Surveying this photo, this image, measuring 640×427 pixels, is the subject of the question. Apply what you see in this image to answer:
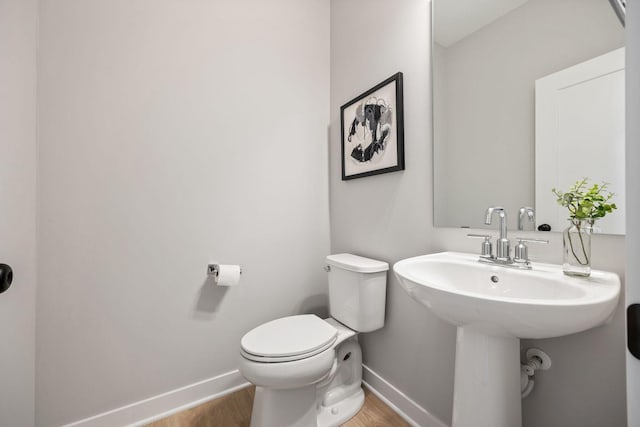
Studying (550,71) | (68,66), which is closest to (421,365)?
(550,71)

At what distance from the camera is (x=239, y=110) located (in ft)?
4.95

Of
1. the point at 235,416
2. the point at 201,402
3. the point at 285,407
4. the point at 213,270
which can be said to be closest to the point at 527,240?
the point at 285,407

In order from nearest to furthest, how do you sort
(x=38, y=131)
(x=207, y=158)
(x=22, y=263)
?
(x=22, y=263), (x=38, y=131), (x=207, y=158)

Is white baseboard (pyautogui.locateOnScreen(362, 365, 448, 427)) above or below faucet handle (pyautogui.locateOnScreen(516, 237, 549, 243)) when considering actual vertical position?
below

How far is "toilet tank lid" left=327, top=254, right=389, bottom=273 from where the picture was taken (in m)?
1.29

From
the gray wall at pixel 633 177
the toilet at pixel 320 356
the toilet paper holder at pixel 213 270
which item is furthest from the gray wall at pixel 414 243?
the toilet paper holder at pixel 213 270

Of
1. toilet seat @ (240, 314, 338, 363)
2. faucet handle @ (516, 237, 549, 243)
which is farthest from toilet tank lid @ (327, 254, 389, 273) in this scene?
faucet handle @ (516, 237, 549, 243)

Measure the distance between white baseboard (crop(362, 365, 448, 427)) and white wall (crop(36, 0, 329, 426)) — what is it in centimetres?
58

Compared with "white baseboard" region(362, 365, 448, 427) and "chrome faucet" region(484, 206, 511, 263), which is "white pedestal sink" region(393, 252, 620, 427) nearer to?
"chrome faucet" region(484, 206, 511, 263)

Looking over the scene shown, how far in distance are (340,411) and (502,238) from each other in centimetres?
112

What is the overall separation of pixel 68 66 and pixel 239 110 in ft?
2.43

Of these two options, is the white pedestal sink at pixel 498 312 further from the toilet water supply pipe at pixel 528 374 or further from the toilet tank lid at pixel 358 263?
the toilet tank lid at pixel 358 263

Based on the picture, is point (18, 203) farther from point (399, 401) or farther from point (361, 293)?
point (399, 401)

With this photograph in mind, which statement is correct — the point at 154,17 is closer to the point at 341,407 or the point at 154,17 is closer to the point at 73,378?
the point at 73,378
